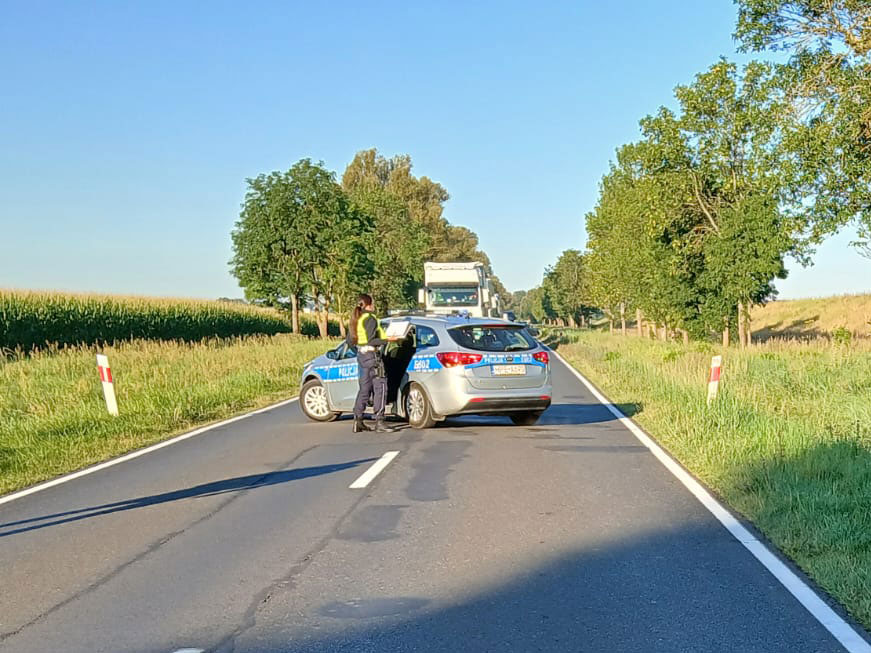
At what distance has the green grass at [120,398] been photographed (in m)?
12.4

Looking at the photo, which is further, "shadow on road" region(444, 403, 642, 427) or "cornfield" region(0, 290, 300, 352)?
"cornfield" region(0, 290, 300, 352)

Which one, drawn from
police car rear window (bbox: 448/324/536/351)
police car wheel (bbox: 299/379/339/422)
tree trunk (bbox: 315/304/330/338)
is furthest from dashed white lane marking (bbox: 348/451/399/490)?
tree trunk (bbox: 315/304/330/338)

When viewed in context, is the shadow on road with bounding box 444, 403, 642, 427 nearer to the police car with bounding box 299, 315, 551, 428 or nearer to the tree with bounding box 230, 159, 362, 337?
the police car with bounding box 299, 315, 551, 428

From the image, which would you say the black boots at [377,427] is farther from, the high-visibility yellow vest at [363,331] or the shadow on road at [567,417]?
the shadow on road at [567,417]

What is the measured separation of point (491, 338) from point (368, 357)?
1.83 m

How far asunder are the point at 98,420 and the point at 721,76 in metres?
31.0

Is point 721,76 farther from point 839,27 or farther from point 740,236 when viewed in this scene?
point 839,27

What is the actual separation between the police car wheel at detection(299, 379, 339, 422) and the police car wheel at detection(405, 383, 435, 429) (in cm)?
194

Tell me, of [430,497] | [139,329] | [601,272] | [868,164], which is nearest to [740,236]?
[868,164]

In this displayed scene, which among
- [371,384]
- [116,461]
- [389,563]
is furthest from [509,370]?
[389,563]

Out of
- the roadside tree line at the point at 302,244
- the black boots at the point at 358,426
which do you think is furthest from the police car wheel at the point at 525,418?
the roadside tree line at the point at 302,244

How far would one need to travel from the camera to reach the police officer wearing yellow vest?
13.3 metres

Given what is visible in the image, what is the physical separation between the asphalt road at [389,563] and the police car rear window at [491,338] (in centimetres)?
285

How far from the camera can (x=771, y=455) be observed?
969 centimetres
